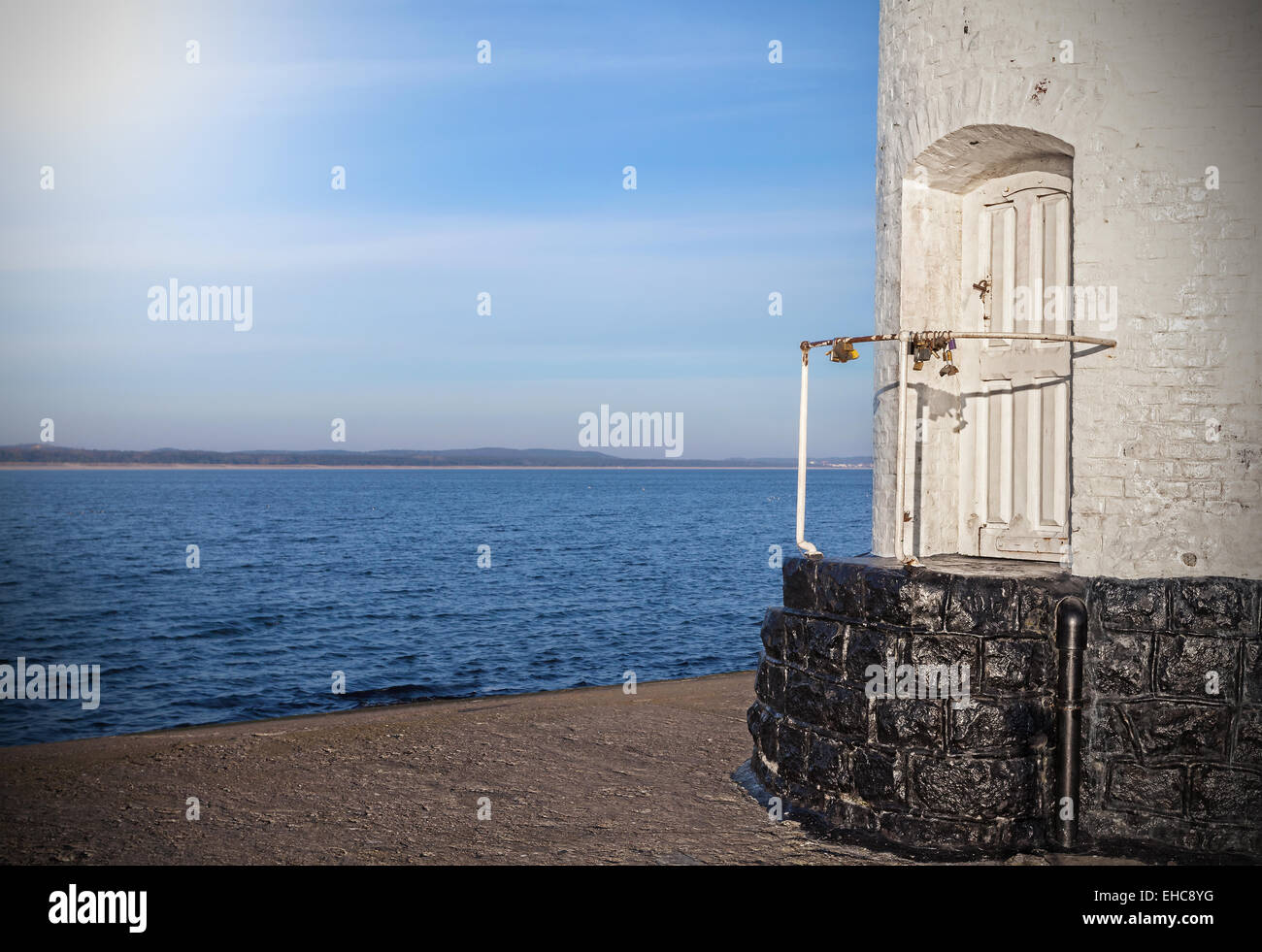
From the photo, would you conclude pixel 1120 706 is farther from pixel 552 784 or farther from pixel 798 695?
pixel 552 784

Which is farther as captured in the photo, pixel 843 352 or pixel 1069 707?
pixel 843 352

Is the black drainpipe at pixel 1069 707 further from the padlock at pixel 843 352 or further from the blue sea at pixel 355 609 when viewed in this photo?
the blue sea at pixel 355 609

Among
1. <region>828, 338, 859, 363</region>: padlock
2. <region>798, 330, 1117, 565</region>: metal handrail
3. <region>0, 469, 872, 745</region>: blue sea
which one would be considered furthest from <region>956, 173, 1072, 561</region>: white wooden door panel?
<region>0, 469, 872, 745</region>: blue sea

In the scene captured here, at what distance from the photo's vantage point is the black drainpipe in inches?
235

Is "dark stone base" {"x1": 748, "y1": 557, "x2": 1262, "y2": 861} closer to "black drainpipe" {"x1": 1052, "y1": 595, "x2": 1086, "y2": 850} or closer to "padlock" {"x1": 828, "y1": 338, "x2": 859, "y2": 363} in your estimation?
"black drainpipe" {"x1": 1052, "y1": 595, "x2": 1086, "y2": 850}

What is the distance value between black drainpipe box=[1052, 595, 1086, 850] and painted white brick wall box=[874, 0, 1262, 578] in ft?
1.24

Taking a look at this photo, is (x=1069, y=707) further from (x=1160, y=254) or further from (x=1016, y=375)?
(x=1160, y=254)

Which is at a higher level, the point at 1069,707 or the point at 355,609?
the point at 1069,707

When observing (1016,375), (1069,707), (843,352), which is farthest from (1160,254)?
(1069,707)

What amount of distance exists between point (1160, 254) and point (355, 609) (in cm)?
3065

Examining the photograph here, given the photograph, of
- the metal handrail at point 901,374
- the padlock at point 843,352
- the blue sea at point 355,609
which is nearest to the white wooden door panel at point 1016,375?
the metal handrail at point 901,374

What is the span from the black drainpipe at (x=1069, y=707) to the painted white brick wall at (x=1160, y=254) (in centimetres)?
38

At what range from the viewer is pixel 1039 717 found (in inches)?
236
